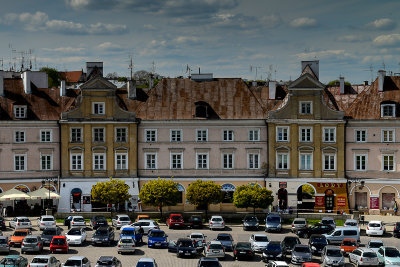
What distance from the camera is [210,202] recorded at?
87562 mm

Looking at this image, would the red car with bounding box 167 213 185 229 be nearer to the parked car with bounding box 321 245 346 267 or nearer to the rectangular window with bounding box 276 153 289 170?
the rectangular window with bounding box 276 153 289 170

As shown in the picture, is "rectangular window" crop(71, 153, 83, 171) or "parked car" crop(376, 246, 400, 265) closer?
"parked car" crop(376, 246, 400, 265)

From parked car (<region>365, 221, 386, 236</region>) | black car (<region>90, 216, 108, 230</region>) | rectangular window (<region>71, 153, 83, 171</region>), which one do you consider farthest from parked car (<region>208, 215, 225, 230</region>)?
rectangular window (<region>71, 153, 83, 171</region>)

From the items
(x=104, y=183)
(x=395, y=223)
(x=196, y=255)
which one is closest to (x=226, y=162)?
(x=104, y=183)

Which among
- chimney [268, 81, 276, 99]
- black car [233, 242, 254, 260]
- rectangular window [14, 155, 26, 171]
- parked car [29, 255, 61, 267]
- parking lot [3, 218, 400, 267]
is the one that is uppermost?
chimney [268, 81, 276, 99]

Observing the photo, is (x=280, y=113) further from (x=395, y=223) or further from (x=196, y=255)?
(x=196, y=255)

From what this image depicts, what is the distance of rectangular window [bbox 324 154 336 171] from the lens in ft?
303

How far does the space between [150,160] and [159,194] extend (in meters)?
8.82

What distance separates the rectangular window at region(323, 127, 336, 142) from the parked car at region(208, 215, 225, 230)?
20.1m

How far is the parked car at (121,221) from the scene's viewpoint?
8044 cm

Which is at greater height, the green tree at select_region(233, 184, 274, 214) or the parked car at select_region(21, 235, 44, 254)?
the green tree at select_region(233, 184, 274, 214)

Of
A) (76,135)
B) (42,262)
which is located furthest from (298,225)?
(42,262)

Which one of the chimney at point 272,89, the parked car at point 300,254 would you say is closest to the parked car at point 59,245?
the parked car at point 300,254

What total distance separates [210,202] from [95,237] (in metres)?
21.5
